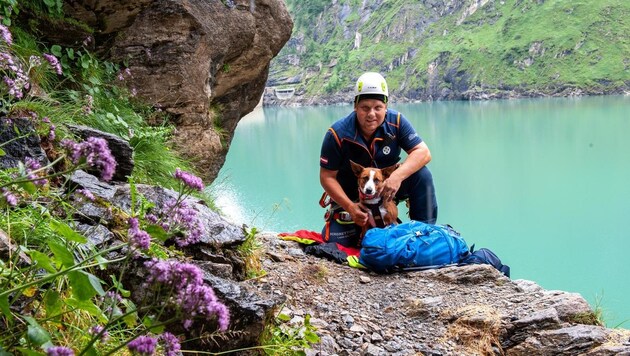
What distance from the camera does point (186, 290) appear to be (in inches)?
53.4

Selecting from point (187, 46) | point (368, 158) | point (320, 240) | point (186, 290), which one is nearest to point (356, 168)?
point (368, 158)

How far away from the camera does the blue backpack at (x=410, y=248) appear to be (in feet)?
16.7

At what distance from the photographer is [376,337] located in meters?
3.65

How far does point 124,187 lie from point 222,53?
15.6 ft

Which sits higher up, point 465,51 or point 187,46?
point 187,46

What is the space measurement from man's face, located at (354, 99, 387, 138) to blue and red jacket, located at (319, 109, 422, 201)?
88 millimetres

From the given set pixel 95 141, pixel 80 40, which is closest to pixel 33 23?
pixel 80 40

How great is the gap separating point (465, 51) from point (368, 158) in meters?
119

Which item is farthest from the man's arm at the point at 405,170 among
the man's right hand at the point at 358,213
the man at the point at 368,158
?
the man's right hand at the point at 358,213

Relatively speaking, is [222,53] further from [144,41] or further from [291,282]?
[291,282]

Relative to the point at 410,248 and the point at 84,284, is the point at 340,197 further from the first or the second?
the point at 84,284

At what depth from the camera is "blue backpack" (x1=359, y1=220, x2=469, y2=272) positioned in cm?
509

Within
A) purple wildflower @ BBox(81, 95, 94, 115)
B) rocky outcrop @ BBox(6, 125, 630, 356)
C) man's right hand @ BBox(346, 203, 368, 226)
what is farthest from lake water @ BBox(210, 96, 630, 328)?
purple wildflower @ BBox(81, 95, 94, 115)

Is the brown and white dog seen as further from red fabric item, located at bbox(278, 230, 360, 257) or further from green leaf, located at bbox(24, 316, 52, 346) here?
green leaf, located at bbox(24, 316, 52, 346)
